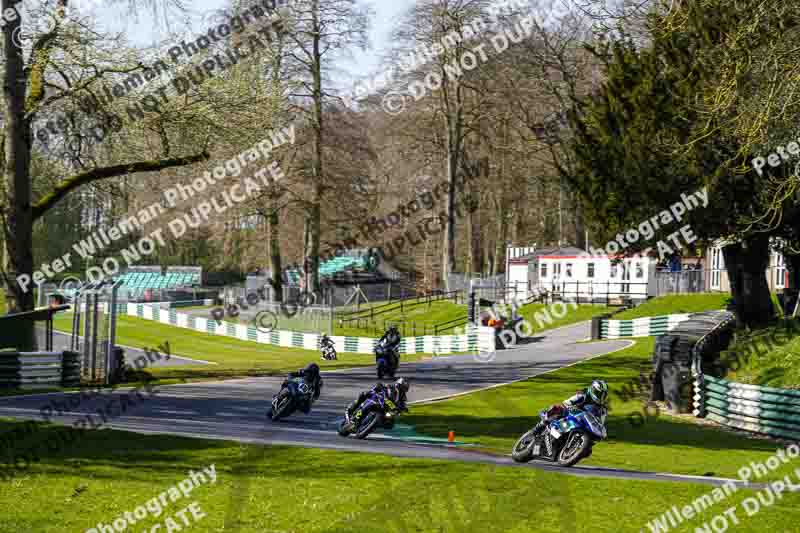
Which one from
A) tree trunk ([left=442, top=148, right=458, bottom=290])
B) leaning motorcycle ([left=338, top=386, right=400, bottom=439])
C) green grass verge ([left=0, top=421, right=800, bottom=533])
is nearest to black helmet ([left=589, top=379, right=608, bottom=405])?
green grass verge ([left=0, top=421, right=800, bottom=533])

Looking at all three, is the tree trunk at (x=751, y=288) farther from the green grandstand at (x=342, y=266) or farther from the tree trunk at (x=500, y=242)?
the green grandstand at (x=342, y=266)

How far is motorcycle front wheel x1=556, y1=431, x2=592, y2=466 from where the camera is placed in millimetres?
11461

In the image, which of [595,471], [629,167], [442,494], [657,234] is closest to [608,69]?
[629,167]

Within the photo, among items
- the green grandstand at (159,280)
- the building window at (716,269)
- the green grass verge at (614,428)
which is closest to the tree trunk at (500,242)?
the building window at (716,269)

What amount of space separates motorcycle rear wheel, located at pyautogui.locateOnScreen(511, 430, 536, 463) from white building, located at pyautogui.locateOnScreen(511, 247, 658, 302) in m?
35.7

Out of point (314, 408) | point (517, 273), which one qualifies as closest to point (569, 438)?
point (314, 408)

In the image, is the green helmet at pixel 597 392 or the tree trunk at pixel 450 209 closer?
the green helmet at pixel 597 392

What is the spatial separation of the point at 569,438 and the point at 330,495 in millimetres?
3709

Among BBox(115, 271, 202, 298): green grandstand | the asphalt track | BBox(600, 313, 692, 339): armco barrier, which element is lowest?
the asphalt track

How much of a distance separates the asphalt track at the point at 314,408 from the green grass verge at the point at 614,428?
0.93 meters

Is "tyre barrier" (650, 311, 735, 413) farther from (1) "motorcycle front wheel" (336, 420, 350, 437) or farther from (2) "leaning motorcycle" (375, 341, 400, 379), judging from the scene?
(1) "motorcycle front wheel" (336, 420, 350, 437)

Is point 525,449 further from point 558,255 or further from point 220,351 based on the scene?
point 558,255

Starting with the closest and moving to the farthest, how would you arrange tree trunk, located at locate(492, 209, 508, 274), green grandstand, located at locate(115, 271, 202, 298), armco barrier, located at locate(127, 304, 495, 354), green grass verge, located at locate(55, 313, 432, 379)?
1. green grass verge, located at locate(55, 313, 432, 379)
2. armco barrier, located at locate(127, 304, 495, 354)
3. tree trunk, located at locate(492, 209, 508, 274)
4. green grandstand, located at locate(115, 271, 202, 298)

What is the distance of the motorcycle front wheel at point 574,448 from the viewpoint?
1146 centimetres
